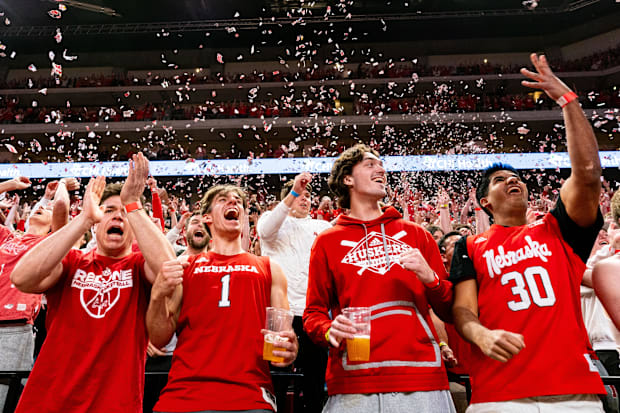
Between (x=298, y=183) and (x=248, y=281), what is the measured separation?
1.43 metres

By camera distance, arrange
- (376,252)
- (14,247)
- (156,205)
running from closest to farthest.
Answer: (376,252), (156,205), (14,247)

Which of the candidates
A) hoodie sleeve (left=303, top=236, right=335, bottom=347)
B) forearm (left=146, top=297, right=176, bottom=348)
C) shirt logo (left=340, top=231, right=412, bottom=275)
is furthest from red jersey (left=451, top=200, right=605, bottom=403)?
forearm (left=146, top=297, right=176, bottom=348)

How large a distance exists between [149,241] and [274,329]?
0.73 metres

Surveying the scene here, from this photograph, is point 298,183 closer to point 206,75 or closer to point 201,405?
point 201,405

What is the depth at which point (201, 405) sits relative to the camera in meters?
1.79

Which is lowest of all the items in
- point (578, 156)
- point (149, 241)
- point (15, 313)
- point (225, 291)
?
point (15, 313)

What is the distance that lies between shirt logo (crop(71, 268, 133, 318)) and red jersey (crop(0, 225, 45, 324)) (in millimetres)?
1208

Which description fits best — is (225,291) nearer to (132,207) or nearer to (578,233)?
(132,207)

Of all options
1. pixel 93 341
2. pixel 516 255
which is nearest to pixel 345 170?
pixel 516 255

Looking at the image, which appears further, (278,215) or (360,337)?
(278,215)

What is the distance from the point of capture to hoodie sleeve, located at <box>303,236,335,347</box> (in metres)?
1.87

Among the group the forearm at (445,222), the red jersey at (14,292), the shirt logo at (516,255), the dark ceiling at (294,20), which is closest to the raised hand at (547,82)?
the shirt logo at (516,255)

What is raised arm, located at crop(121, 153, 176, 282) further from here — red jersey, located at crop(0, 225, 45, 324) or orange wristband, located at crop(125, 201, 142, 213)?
red jersey, located at crop(0, 225, 45, 324)

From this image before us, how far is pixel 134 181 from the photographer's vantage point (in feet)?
6.89
